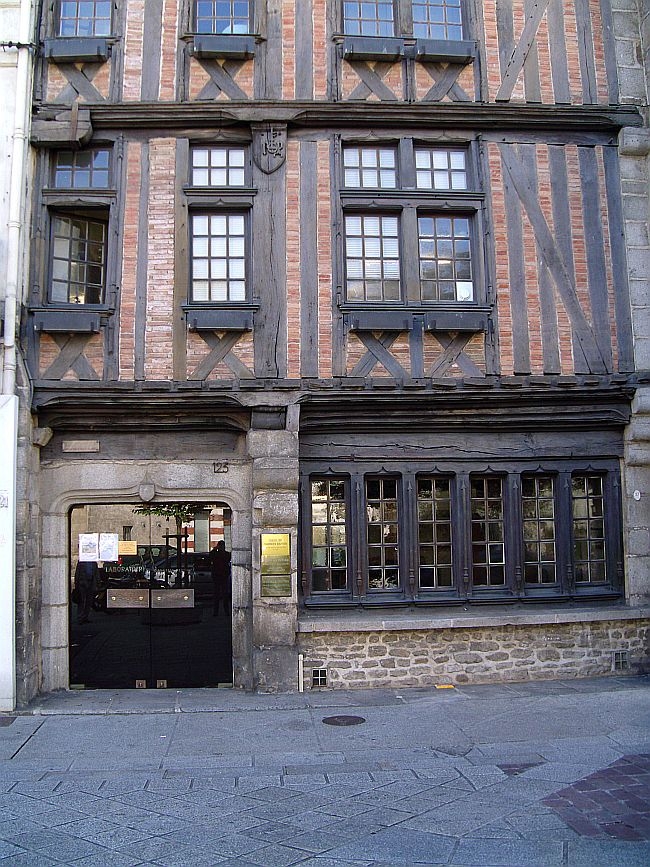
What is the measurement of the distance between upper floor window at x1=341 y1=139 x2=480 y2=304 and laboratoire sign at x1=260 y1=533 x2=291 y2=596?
3077mm

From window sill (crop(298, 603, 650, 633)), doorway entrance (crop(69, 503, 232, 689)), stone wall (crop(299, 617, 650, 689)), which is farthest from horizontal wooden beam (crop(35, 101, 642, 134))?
stone wall (crop(299, 617, 650, 689))

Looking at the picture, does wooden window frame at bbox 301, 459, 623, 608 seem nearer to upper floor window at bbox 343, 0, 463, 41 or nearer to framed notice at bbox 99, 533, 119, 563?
framed notice at bbox 99, 533, 119, 563

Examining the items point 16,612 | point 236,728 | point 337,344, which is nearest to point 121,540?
point 16,612

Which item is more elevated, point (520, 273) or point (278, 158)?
point (278, 158)

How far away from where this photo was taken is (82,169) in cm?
935

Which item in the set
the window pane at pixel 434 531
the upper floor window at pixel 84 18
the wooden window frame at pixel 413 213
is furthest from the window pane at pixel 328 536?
the upper floor window at pixel 84 18

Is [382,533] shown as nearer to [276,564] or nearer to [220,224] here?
[276,564]

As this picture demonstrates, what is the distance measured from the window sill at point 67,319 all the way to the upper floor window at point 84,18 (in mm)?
3615

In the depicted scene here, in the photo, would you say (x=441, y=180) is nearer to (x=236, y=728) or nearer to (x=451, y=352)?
(x=451, y=352)

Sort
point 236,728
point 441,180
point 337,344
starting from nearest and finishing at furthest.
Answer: point 236,728, point 337,344, point 441,180

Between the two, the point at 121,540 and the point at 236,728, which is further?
the point at 121,540

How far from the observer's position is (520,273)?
370 inches

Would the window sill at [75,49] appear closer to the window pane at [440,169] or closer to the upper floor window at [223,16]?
the upper floor window at [223,16]

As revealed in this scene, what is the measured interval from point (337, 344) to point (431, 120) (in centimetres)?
313
